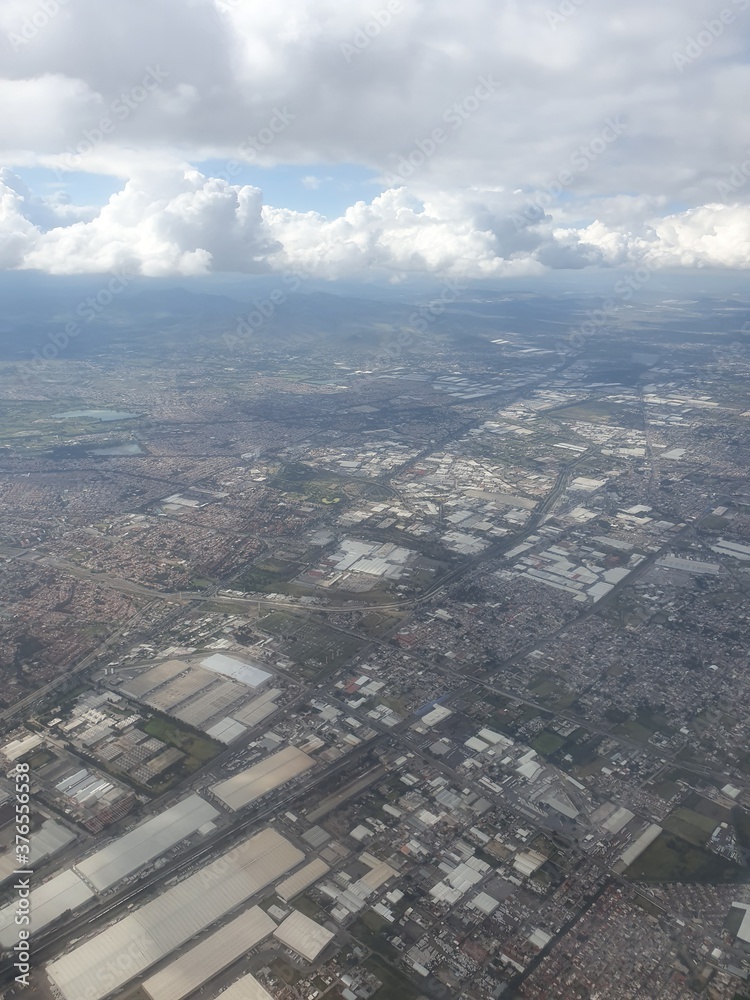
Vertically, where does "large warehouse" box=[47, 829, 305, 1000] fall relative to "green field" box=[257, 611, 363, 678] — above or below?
below

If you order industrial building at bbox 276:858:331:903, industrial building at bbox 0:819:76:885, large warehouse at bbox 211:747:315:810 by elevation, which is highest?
large warehouse at bbox 211:747:315:810

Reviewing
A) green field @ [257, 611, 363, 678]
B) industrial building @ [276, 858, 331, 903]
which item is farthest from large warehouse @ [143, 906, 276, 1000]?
green field @ [257, 611, 363, 678]

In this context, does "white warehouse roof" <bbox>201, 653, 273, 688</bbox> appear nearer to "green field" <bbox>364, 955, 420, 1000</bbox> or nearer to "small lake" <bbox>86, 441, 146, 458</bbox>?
"green field" <bbox>364, 955, 420, 1000</bbox>

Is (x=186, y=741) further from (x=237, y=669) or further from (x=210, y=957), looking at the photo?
(x=210, y=957)

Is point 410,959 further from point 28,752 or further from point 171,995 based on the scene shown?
point 28,752

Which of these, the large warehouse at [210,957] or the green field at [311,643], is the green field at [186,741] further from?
the large warehouse at [210,957]

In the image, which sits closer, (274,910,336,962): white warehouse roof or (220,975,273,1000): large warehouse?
(220,975,273,1000): large warehouse

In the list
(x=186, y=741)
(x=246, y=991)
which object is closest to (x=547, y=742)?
(x=246, y=991)
